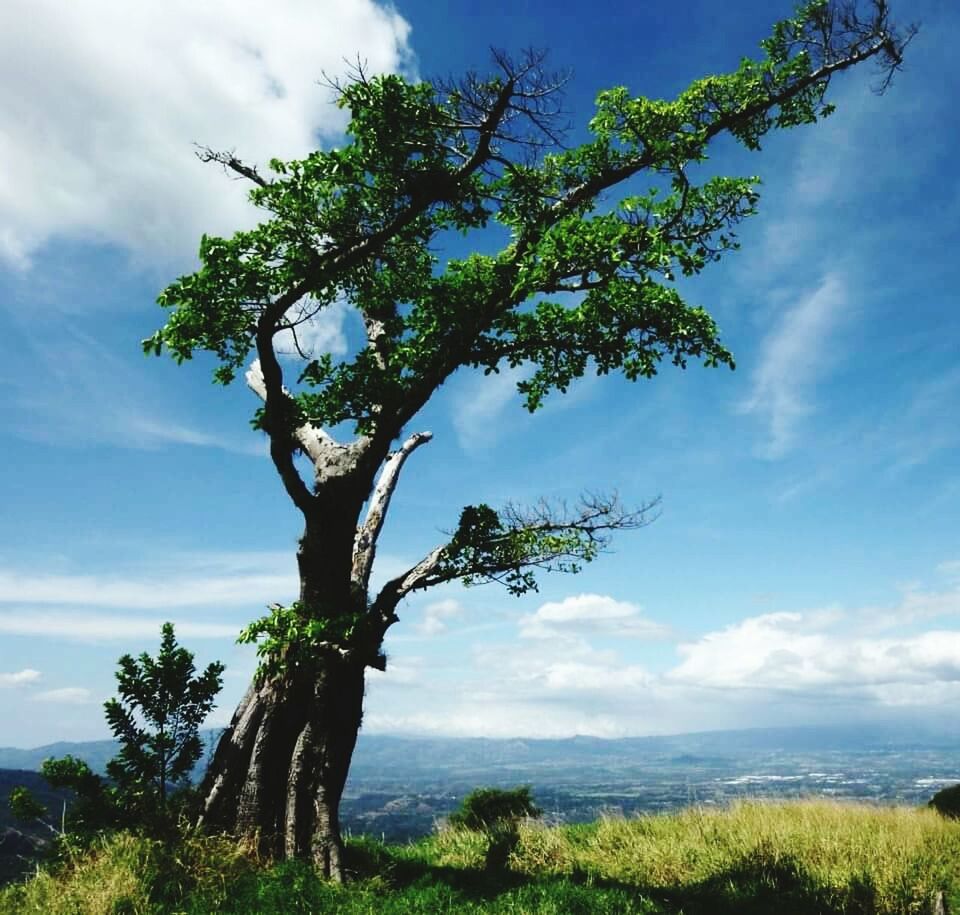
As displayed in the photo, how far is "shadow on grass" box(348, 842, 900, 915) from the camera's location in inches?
380

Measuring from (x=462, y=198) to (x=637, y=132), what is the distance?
10.1 feet

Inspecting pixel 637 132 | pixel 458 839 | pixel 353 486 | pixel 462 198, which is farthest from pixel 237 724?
pixel 637 132

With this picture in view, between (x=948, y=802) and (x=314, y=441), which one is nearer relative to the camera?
(x=314, y=441)

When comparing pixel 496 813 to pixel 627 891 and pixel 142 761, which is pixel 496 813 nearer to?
pixel 627 891

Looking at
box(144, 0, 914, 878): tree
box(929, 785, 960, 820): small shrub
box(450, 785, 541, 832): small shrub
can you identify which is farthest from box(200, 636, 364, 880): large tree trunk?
box(929, 785, 960, 820): small shrub

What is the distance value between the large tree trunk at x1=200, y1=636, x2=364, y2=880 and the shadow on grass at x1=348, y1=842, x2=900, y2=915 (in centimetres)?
109

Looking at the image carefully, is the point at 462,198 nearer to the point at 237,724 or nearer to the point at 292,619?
the point at 292,619

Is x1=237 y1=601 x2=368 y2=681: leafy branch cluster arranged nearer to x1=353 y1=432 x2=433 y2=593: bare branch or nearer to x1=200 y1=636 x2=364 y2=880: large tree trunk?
x1=200 y1=636 x2=364 y2=880: large tree trunk

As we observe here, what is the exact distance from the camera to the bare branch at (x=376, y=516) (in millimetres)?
14445

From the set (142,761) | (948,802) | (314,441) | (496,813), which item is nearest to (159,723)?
(142,761)

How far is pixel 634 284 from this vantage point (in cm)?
1077

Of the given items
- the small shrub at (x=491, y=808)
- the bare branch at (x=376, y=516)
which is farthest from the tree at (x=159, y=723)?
the small shrub at (x=491, y=808)

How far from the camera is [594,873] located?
1191 centimetres

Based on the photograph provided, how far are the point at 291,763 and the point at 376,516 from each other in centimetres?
564
